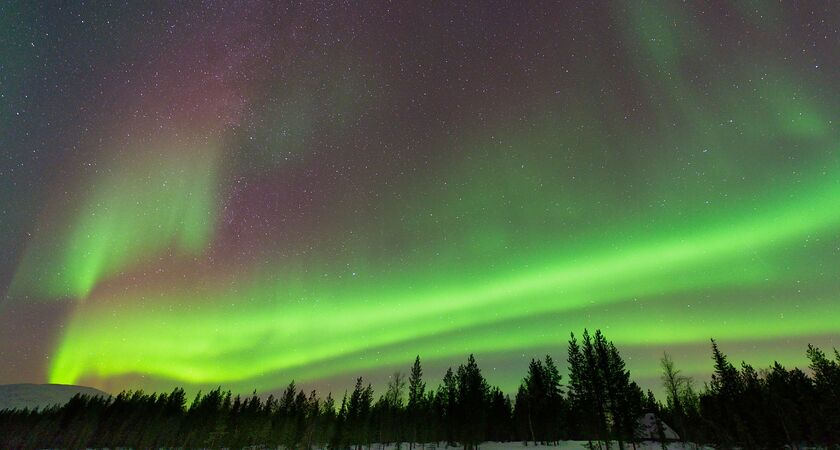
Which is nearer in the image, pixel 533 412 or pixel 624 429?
pixel 624 429

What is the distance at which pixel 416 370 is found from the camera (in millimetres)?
97688

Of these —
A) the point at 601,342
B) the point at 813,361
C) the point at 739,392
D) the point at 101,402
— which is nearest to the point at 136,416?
the point at 101,402

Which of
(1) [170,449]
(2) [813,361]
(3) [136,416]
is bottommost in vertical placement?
(1) [170,449]

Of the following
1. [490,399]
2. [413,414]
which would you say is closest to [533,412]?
[490,399]

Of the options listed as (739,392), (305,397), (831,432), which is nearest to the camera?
(831,432)

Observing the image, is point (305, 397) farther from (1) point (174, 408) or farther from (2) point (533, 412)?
(2) point (533, 412)

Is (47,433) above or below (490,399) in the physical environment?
below

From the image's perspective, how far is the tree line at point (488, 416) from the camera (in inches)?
2226

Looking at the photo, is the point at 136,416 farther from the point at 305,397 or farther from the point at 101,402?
the point at 305,397

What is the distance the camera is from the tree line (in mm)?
56531

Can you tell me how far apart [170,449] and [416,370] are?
2633 inches

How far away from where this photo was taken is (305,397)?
11662 cm

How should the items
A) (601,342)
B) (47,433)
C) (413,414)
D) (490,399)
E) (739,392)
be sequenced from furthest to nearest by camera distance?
(47,433) < (490,399) < (413,414) < (739,392) < (601,342)

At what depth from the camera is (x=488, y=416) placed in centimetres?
8619
